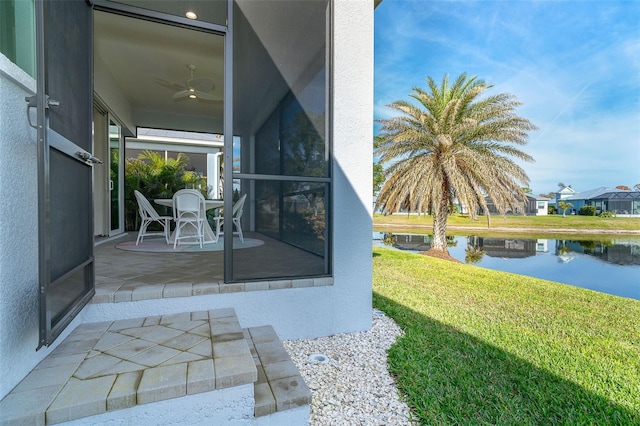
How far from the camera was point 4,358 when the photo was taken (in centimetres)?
128

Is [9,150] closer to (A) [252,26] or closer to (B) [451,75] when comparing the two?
(A) [252,26]

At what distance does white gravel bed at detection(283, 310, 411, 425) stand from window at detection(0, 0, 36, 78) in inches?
95.6

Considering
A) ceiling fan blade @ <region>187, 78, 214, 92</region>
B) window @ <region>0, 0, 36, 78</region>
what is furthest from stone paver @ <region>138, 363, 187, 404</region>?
ceiling fan blade @ <region>187, 78, 214, 92</region>

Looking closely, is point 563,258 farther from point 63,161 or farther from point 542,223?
point 63,161

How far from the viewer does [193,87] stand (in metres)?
5.66

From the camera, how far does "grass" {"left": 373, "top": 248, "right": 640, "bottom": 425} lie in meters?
1.88

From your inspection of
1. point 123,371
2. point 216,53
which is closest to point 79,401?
point 123,371

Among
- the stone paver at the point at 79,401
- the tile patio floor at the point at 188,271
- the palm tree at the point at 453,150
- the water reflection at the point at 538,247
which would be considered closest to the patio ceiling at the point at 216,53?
the tile patio floor at the point at 188,271

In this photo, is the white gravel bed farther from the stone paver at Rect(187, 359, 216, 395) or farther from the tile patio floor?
the stone paver at Rect(187, 359, 216, 395)

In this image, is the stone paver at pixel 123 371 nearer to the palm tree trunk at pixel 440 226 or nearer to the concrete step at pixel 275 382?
the concrete step at pixel 275 382

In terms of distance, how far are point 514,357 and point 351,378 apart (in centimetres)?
148

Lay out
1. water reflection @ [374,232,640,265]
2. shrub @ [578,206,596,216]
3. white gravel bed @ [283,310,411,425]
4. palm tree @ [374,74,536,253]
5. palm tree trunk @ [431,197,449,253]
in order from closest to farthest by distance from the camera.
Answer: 1. white gravel bed @ [283,310,411,425]
2. palm tree @ [374,74,536,253]
3. palm tree trunk @ [431,197,449,253]
4. water reflection @ [374,232,640,265]
5. shrub @ [578,206,596,216]

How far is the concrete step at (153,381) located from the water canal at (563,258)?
1012 centimetres

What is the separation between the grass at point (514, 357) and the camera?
1.88 metres
